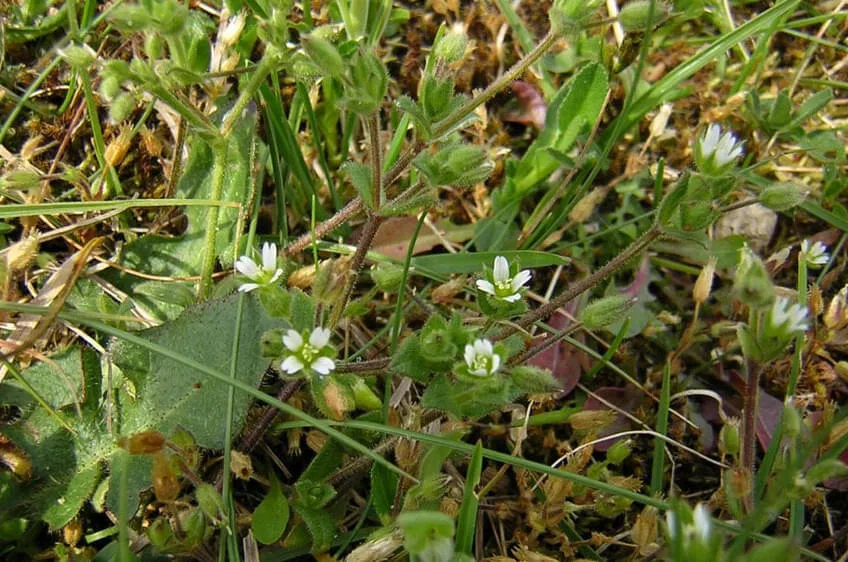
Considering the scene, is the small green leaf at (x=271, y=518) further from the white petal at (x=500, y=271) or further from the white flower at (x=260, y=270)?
the white petal at (x=500, y=271)

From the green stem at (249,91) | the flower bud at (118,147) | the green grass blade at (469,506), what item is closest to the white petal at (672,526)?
the green grass blade at (469,506)

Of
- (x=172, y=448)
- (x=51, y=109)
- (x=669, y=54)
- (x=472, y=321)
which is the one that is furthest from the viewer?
(x=669, y=54)

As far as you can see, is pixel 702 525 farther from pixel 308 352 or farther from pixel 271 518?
pixel 271 518

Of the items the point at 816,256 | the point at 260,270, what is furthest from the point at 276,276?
the point at 816,256

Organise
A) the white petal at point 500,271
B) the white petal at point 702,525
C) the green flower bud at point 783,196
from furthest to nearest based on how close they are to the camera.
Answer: the green flower bud at point 783,196 → the white petal at point 500,271 → the white petal at point 702,525

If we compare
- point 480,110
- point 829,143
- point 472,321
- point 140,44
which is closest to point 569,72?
point 480,110

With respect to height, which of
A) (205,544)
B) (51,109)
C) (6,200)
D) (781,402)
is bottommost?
(781,402)

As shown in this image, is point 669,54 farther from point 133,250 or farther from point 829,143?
point 133,250
